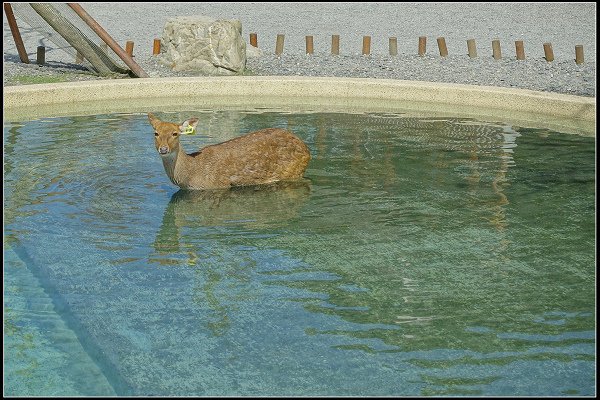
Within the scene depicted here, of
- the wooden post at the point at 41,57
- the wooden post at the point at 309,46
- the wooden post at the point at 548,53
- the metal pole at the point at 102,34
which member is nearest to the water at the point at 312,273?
the metal pole at the point at 102,34

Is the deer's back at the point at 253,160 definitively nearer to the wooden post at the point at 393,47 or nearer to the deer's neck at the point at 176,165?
the deer's neck at the point at 176,165

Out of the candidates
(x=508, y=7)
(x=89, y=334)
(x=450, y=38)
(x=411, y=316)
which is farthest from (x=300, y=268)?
(x=508, y=7)

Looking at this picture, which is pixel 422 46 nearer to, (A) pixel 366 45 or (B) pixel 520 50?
(A) pixel 366 45

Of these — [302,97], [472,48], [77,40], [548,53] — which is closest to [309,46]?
[472,48]

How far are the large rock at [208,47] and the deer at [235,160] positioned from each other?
9103 millimetres

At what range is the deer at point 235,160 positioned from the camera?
39.5ft

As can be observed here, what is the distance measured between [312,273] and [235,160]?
332 centimetres

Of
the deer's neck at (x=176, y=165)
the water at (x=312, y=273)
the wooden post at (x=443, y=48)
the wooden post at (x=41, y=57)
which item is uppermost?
the wooden post at (x=443, y=48)

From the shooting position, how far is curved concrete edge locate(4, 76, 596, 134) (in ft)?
57.4

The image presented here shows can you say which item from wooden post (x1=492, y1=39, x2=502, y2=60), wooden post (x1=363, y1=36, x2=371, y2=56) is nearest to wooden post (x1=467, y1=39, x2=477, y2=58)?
wooden post (x1=492, y1=39, x2=502, y2=60)

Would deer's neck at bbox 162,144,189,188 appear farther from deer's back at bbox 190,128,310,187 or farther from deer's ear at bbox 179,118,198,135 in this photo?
deer's ear at bbox 179,118,198,135

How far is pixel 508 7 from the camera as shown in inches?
1293

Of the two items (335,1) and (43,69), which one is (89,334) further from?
(335,1)

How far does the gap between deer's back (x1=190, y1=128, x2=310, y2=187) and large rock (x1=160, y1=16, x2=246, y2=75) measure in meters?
9.08
